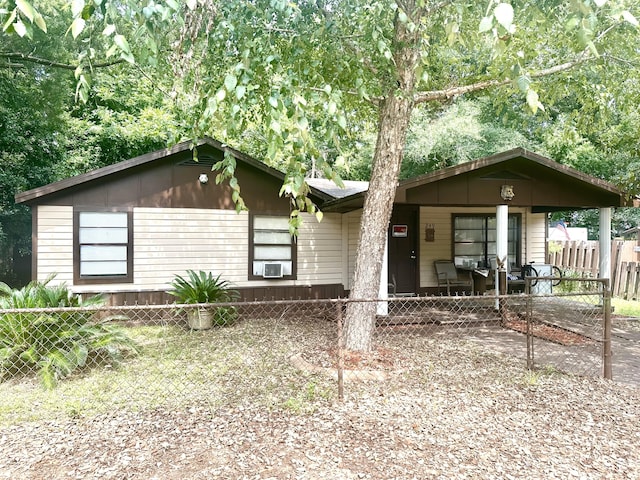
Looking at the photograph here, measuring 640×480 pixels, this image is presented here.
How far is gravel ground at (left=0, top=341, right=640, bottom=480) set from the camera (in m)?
2.72

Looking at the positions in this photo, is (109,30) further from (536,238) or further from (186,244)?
(536,238)

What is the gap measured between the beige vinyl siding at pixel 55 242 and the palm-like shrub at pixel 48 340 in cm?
219

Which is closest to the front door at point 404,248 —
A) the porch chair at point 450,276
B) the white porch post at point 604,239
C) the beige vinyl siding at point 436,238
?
the beige vinyl siding at point 436,238

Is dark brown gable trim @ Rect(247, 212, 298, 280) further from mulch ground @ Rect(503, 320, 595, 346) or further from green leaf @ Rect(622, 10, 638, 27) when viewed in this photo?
green leaf @ Rect(622, 10, 638, 27)

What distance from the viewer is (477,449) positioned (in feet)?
9.85

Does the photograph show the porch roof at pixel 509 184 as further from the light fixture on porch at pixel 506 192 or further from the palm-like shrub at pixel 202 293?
the palm-like shrub at pixel 202 293

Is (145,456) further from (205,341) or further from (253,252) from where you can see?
(253,252)

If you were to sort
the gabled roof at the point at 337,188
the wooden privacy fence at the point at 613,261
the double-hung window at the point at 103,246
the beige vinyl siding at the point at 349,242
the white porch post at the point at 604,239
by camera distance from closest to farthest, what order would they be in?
the double-hung window at the point at 103,246 → the white porch post at the point at 604,239 → the beige vinyl siding at the point at 349,242 → the gabled roof at the point at 337,188 → the wooden privacy fence at the point at 613,261

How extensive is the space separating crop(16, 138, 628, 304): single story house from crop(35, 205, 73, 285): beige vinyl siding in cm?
2

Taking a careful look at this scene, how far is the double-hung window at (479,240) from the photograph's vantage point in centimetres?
1032

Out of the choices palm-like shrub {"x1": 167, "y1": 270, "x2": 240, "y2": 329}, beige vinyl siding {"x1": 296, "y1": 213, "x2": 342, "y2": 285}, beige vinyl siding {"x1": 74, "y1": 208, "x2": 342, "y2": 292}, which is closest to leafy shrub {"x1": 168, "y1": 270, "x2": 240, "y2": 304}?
palm-like shrub {"x1": 167, "y1": 270, "x2": 240, "y2": 329}

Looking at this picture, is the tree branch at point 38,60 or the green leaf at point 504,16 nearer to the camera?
the green leaf at point 504,16

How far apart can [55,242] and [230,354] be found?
13.2ft

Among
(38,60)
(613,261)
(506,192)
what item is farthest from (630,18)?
(613,261)
